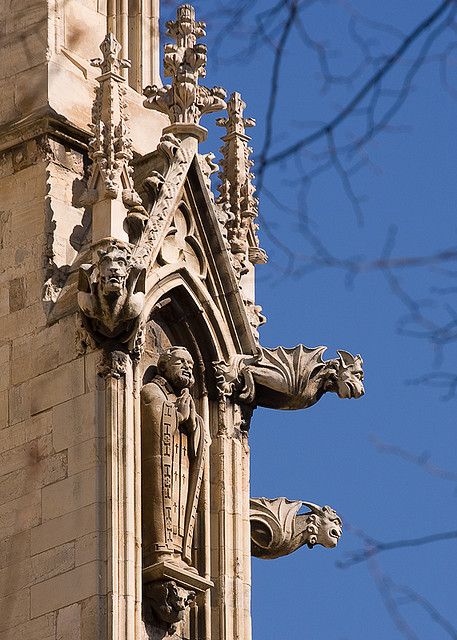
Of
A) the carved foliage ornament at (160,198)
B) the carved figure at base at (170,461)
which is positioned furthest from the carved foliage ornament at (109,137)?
the carved figure at base at (170,461)

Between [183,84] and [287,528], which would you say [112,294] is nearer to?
[183,84]

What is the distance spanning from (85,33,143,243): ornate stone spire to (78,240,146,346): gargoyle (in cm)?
40

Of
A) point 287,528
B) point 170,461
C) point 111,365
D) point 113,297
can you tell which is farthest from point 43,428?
point 287,528

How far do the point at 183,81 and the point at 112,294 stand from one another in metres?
2.29

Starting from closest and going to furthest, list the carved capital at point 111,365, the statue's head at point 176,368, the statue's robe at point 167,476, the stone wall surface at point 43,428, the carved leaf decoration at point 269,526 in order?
the stone wall surface at point 43,428 → the carved capital at point 111,365 → the statue's robe at point 167,476 → the statue's head at point 176,368 → the carved leaf decoration at point 269,526

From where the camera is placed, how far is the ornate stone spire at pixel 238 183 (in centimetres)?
1738

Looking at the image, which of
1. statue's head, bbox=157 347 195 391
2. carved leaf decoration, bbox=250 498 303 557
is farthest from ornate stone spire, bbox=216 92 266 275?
carved leaf decoration, bbox=250 498 303 557

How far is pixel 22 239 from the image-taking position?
53.2 ft

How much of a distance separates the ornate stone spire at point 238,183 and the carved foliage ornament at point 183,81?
815 millimetres

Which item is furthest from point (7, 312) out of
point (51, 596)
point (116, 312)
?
point (51, 596)

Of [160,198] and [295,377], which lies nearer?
[160,198]

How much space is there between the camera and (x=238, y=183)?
1753 cm

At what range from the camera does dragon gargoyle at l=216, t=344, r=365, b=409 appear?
16547 mm

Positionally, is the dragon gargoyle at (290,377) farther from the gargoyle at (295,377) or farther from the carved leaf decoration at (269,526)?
the carved leaf decoration at (269,526)
